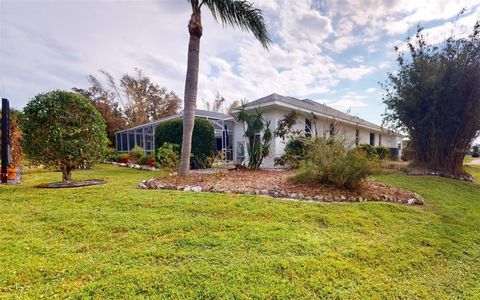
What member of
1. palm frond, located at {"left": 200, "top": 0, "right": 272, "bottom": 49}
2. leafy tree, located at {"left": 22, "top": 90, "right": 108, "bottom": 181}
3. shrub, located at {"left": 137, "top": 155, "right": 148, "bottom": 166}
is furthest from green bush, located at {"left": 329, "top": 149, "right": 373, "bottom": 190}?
shrub, located at {"left": 137, "top": 155, "right": 148, "bottom": 166}

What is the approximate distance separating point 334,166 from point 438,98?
7.75m

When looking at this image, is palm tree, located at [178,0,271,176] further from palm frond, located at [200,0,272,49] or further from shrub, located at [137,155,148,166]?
shrub, located at [137,155,148,166]

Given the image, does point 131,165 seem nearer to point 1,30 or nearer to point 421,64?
point 1,30

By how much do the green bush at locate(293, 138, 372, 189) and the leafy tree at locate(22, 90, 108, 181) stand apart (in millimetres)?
5996

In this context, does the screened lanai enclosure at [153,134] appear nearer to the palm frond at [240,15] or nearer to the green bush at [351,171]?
the palm frond at [240,15]

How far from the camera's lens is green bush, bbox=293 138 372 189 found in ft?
16.9

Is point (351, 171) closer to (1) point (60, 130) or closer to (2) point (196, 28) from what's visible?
(2) point (196, 28)

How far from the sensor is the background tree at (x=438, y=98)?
29.0 feet

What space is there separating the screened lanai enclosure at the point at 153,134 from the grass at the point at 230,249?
10.4 meters

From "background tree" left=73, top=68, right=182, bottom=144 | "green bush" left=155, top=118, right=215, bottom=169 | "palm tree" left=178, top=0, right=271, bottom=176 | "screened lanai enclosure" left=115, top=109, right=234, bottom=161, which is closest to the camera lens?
"palm tree" left=178, top=0, right=271, bottom=176

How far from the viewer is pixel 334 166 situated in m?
5.31

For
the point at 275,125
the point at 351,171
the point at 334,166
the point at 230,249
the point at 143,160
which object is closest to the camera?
the point at 230,249

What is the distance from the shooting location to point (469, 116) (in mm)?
9070

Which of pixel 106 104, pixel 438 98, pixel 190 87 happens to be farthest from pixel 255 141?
pixel 106 104
